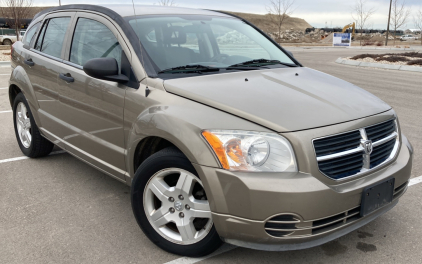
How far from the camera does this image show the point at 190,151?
2486 millimetres

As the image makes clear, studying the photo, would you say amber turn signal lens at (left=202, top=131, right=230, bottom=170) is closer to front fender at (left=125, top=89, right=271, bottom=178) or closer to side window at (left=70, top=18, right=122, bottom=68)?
front fender at (left=125, top=89, right=271, bottom=178)

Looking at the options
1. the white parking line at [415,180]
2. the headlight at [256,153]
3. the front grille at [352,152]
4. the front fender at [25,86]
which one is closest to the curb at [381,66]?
the white parking line at [415,180]

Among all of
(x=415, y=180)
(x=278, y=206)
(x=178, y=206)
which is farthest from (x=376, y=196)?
(x=415, y=180)

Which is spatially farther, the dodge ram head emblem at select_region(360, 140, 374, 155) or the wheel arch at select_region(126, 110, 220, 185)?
the dodge ram head emblem at select_region(360, 140, 374, 155)

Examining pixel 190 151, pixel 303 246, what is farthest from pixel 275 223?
pixel 190 151

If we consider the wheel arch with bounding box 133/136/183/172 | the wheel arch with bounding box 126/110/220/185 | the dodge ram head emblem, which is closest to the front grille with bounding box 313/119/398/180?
the dodge ram head emblem

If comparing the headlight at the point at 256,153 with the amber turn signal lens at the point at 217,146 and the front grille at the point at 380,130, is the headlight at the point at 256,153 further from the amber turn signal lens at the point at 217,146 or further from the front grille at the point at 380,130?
the front grille at the point at 380,130

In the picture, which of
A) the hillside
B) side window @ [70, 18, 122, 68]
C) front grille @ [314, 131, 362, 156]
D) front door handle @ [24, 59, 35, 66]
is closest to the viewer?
front grille @ [314, 131, 362, 156]

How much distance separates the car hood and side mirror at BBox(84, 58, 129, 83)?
432 mm

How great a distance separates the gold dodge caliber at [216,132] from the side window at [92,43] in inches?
0.6

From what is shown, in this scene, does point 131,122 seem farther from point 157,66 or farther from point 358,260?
point 358,260

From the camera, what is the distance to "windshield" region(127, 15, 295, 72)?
10.6 feet

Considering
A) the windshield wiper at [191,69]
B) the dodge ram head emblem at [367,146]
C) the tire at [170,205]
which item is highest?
the windshield wiper at [191,69]

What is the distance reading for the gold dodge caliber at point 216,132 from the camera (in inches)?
93.0
